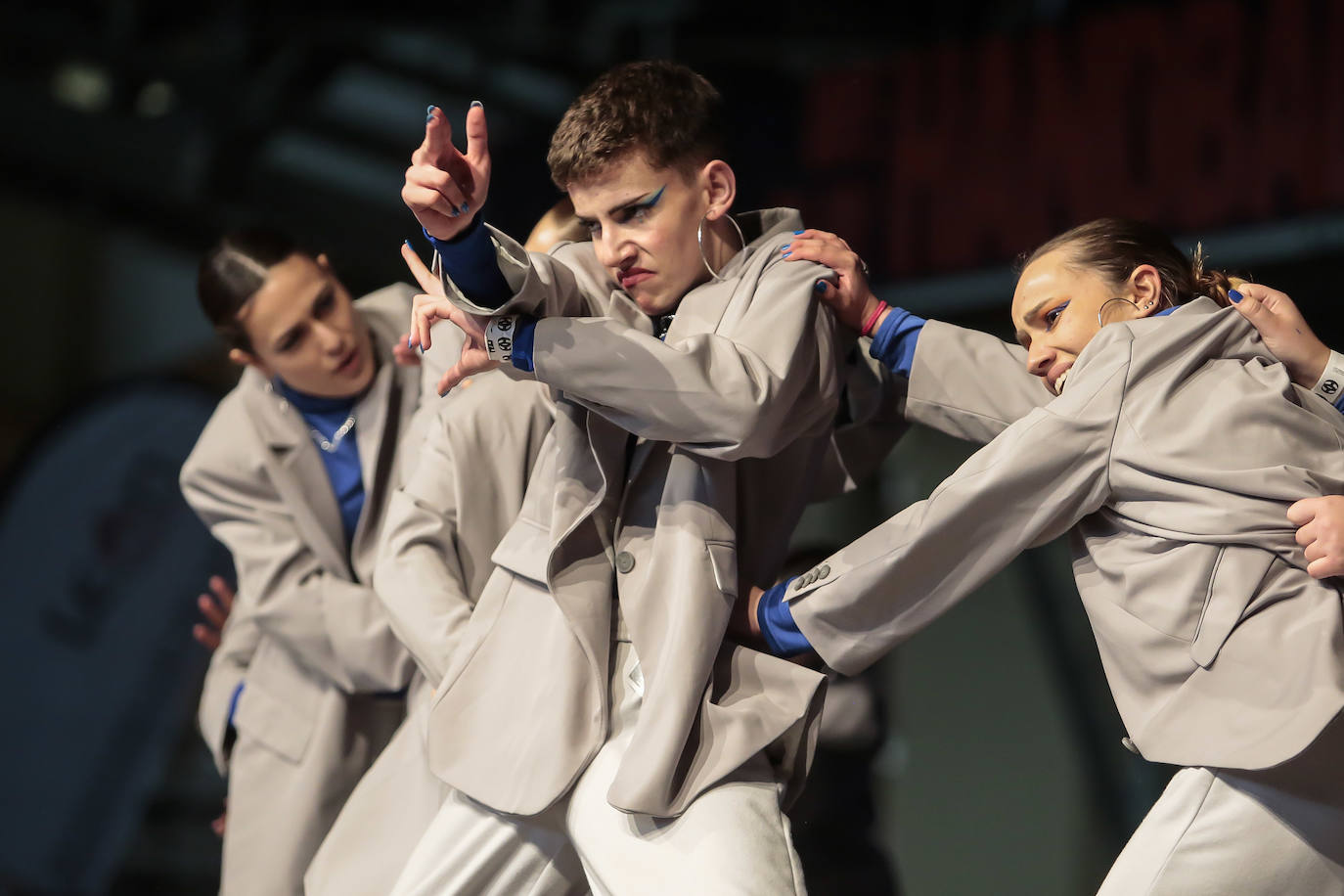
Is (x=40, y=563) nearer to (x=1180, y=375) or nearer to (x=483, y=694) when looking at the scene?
(x=483, y=694)

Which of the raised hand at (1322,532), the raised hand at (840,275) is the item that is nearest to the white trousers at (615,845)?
the raised hand at (840,275)

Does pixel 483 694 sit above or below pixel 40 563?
above

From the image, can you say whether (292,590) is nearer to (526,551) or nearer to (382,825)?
(382,825)

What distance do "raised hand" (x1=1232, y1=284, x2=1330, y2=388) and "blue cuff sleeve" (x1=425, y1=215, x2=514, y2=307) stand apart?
2.71ft

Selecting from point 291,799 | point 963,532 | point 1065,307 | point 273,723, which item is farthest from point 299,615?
point 1065,307

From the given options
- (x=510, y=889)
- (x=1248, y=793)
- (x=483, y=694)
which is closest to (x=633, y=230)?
(x=483, y=694)

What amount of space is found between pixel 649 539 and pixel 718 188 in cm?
45

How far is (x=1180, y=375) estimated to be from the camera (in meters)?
1.46

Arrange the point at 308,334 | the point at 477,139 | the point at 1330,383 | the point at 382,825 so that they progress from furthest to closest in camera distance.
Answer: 1. the point at 308,334
2. the point at 382,825
3. the point at 1330,383
4. the point at 477,139

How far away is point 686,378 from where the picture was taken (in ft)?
4.91

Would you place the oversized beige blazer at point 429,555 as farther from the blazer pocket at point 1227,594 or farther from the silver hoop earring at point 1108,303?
the blazer pocket at point 1227,594

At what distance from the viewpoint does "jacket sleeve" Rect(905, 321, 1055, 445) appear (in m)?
1.77

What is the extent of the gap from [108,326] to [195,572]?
0.90 meters

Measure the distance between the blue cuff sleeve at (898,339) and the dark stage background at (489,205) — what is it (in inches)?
48.0
